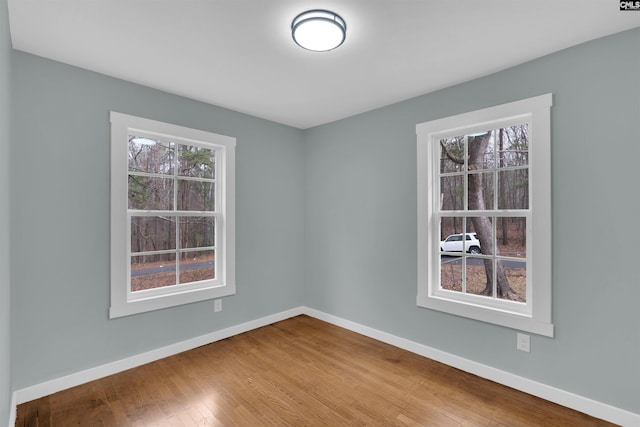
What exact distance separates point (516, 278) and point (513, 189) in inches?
29.7

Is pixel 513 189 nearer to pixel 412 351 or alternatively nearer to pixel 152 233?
pixel 412 351

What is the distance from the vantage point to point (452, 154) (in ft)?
9.87

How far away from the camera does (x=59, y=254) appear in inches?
96.1

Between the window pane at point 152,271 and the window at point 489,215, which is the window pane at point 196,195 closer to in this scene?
the window pane at point 152,271

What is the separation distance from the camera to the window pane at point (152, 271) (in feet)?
9.54

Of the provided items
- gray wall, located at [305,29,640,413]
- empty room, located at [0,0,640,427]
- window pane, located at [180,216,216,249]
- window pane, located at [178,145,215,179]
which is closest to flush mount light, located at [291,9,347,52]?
empty room, located at [0,0,640,427]

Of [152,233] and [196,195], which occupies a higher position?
[196,195]

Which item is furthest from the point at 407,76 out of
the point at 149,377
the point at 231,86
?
the point at 149,377

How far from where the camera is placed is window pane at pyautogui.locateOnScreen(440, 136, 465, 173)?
295cm

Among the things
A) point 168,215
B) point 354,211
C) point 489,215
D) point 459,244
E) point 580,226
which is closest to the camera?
point 580,226

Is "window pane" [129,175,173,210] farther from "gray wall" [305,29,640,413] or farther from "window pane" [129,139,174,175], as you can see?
"gray wall" [305,29,640,413]

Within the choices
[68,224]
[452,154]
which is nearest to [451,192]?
[452,154]

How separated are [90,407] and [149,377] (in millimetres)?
462

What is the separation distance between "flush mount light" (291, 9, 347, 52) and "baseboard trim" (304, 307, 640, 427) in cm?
283
